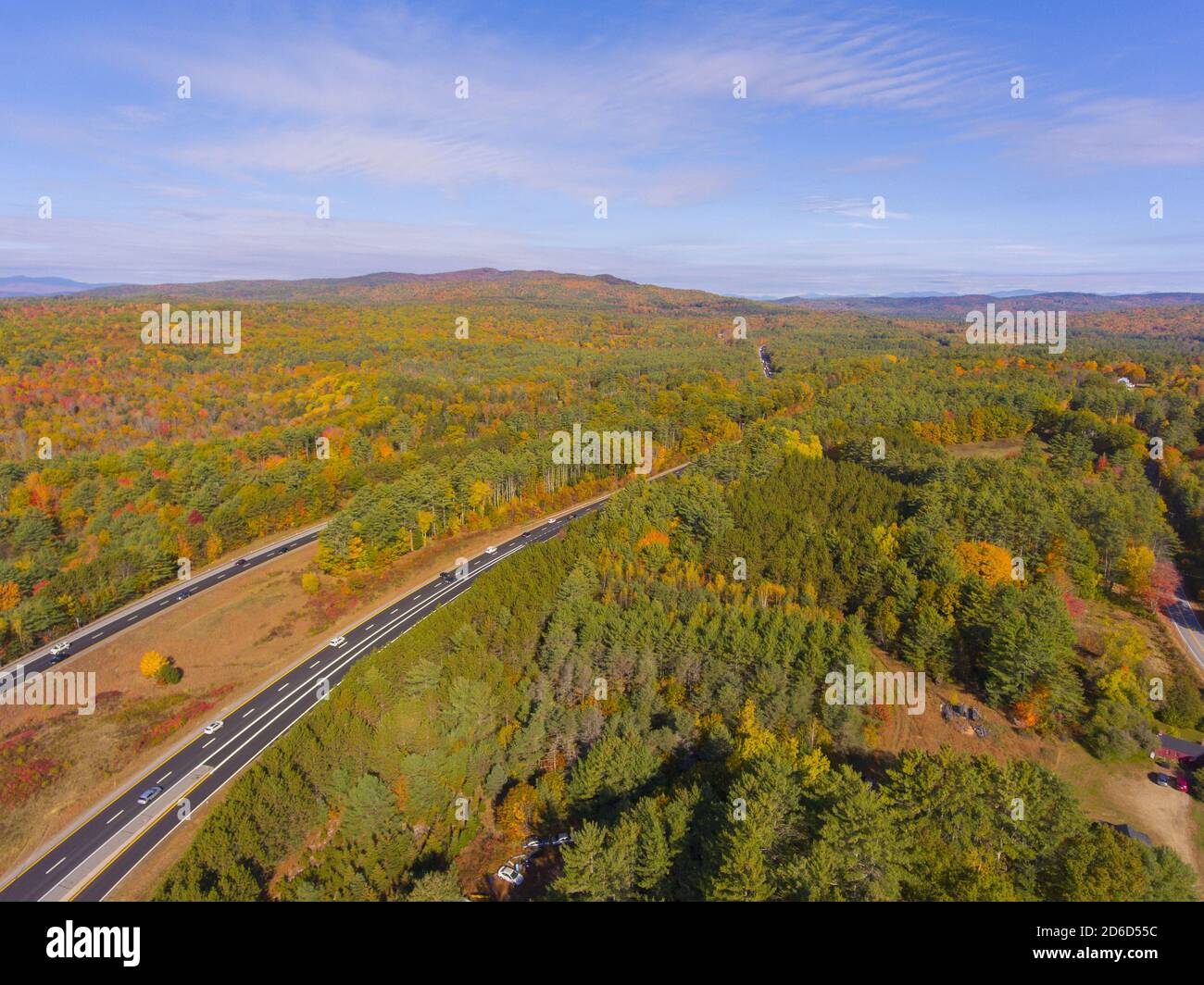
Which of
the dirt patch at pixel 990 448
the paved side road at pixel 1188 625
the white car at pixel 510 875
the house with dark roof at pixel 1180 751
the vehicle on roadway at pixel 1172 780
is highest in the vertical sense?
the dirt patch at pixel 990 448

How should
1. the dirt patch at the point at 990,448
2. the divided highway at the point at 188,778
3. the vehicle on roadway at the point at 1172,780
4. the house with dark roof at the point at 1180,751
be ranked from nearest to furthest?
the divided highway at the point at 188,778 → the vehicle on roadway at the point at 1172,780 → the house with dark roof at the point at 1180,751 → the dirt patch at the point at 990,448

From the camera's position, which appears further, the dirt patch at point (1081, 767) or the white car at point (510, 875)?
the dirt patch at point (1081, 767)

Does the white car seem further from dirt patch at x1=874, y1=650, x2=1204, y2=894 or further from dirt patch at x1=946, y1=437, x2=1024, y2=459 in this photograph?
dirt patch at x1=946, y1=437, x2=1024, y2=459

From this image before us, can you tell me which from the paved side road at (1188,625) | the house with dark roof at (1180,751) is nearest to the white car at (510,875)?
Answer: the house with dark roof at (1180,751)

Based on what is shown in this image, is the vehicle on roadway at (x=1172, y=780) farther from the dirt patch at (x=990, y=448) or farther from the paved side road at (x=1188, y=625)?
the dirt patch at (x=990, y=448)

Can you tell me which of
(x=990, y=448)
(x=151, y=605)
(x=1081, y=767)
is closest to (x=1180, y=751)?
(x=1081, y=767)

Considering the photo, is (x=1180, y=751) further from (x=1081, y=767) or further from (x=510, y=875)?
(x=510, y=875)
